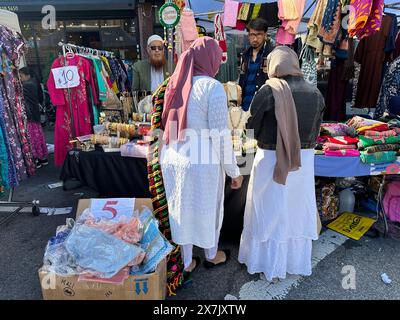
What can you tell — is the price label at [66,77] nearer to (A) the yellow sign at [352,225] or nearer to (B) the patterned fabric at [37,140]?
(B) the patterned fabric at [37,140]

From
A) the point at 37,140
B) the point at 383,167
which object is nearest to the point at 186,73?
the point at 383,167

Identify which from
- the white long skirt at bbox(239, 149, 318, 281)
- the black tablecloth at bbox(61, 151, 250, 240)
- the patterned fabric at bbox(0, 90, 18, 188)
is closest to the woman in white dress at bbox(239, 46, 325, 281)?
the white long skirt at bbox(239, 149, 318, 281)

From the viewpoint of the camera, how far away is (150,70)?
4.03 meters

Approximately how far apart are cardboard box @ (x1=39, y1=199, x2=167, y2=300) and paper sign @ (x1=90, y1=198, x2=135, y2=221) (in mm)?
515

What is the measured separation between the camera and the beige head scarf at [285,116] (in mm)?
1900

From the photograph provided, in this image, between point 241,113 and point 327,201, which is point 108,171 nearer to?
point 241,113

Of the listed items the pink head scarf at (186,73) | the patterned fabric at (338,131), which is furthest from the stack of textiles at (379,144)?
the pink head scarf at (186,73)

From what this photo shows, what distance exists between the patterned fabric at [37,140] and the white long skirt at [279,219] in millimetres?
3962

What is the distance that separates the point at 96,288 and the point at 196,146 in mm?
1025

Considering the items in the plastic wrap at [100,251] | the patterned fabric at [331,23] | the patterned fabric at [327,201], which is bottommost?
the patterned fabric at [327,201]

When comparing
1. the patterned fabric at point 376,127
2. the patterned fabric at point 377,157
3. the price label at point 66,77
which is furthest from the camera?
the price label at point 66,77

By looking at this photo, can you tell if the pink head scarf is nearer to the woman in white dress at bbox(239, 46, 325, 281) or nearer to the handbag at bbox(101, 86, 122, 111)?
the woman in white dress at bbox(239, 46, 325, 281)

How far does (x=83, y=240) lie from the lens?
6.08 ft

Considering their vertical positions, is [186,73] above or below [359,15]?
below
